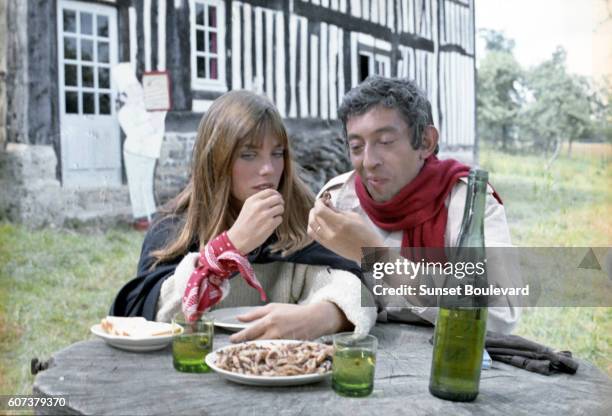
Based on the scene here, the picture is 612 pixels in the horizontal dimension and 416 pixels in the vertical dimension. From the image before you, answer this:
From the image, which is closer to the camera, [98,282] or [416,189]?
[416,189]

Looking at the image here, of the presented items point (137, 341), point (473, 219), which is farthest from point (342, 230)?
point (137, 341)

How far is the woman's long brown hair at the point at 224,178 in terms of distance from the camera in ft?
5.87

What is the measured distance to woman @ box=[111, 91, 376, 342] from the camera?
61.6 inches

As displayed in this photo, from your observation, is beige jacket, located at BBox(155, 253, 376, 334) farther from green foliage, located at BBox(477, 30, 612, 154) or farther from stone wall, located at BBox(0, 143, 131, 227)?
green foliage, located at BBox(477, 30, 612, 154)

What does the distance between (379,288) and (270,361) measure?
59 centimetres

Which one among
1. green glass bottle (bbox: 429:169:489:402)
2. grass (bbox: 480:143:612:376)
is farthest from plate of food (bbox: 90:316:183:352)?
grass (bbox: 480:143:612:376)

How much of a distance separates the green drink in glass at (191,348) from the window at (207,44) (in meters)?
1.74

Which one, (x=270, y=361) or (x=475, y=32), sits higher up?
(x=475, y=32)

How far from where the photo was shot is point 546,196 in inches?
128

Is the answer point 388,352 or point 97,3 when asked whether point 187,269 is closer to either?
point 388,352

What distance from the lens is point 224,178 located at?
6.04 ft

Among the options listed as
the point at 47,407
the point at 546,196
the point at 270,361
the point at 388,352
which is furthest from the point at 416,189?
the point at 546,196

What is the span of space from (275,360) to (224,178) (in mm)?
766

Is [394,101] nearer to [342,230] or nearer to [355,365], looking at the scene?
[342,230]
